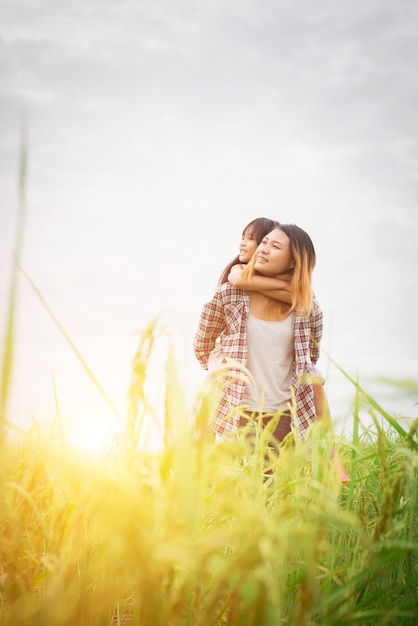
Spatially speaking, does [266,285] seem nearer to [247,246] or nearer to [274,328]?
[274,328]

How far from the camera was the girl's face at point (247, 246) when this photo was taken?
4371 mm

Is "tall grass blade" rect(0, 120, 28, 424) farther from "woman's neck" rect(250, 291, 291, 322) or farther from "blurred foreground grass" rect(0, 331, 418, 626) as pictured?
"woman's neck" rect(250, 291, 291, 322)

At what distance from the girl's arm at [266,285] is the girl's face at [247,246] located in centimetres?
39

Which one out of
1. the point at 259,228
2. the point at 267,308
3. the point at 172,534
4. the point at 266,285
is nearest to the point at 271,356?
the point at 267,308

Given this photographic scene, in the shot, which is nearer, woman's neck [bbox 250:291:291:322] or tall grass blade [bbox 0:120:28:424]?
tall grass blade [bbox 0:120:28:424]

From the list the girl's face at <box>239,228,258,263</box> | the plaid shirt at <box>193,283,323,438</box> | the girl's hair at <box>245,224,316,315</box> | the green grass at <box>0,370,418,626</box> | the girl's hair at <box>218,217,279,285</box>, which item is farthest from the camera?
the girl's hair at <box>218,217,279,285</box>

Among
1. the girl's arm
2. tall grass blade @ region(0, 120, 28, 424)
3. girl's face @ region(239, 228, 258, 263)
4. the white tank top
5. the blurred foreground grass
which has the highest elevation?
girl's face @ region(239, 228, 258, 263)

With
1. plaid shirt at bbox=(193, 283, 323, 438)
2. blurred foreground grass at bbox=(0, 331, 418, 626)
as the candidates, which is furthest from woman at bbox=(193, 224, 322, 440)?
blurred foreground grass at bbox=(0, 331, 418, 626)

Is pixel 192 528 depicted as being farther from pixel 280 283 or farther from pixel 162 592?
pixel 280 283

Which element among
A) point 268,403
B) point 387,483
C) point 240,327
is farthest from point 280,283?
point 387,483

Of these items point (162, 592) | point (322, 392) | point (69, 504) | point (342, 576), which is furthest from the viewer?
point (322, 392)

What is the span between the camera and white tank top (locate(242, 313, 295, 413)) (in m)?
3.84

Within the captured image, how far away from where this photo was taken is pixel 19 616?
546 millimetres

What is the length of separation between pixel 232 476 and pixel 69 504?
0.82ft
